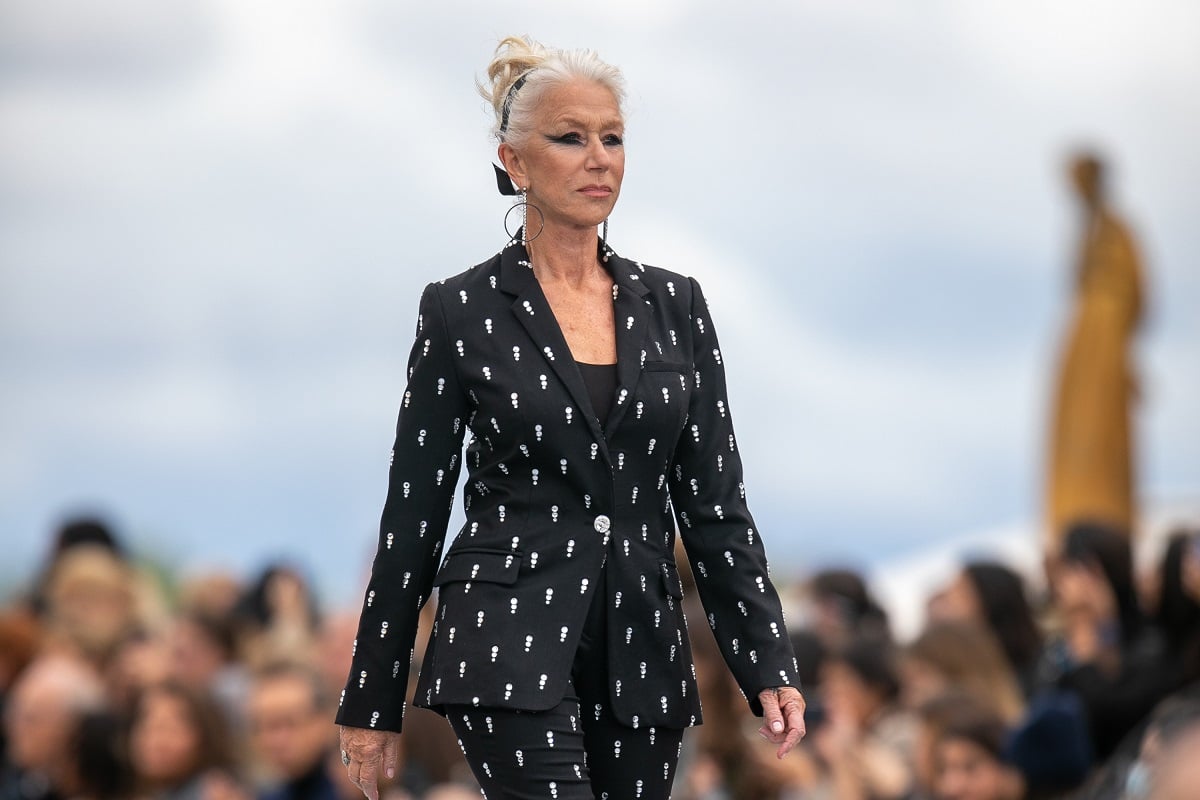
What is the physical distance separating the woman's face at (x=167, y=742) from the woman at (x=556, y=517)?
12.7ft

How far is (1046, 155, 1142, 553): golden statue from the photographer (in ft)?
43.8

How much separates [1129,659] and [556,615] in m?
3.41

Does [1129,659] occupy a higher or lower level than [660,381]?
lower

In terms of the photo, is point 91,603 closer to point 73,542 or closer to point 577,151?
point 73,542

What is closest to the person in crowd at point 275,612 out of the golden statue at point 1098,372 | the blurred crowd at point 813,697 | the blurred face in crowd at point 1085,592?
the blurred crowd at point 813,697

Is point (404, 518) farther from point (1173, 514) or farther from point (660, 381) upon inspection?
point (1173, 514)

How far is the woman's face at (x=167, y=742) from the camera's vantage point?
7105 mm

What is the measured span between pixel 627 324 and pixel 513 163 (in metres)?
0.34

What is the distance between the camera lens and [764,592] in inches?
137

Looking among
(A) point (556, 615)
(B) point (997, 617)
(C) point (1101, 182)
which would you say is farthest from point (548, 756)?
(C) point (1101, 182)

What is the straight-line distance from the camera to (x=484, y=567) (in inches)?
131

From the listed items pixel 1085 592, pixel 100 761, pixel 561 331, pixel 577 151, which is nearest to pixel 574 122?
pixel 577 151

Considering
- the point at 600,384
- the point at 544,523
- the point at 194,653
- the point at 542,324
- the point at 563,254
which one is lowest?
the point at 194,653

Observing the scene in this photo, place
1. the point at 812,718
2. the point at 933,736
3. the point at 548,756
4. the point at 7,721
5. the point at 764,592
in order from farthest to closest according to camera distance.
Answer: the point at 7,721, the point at 812,718, the point at 933,736, the point at 764,592, the point at 548,756
